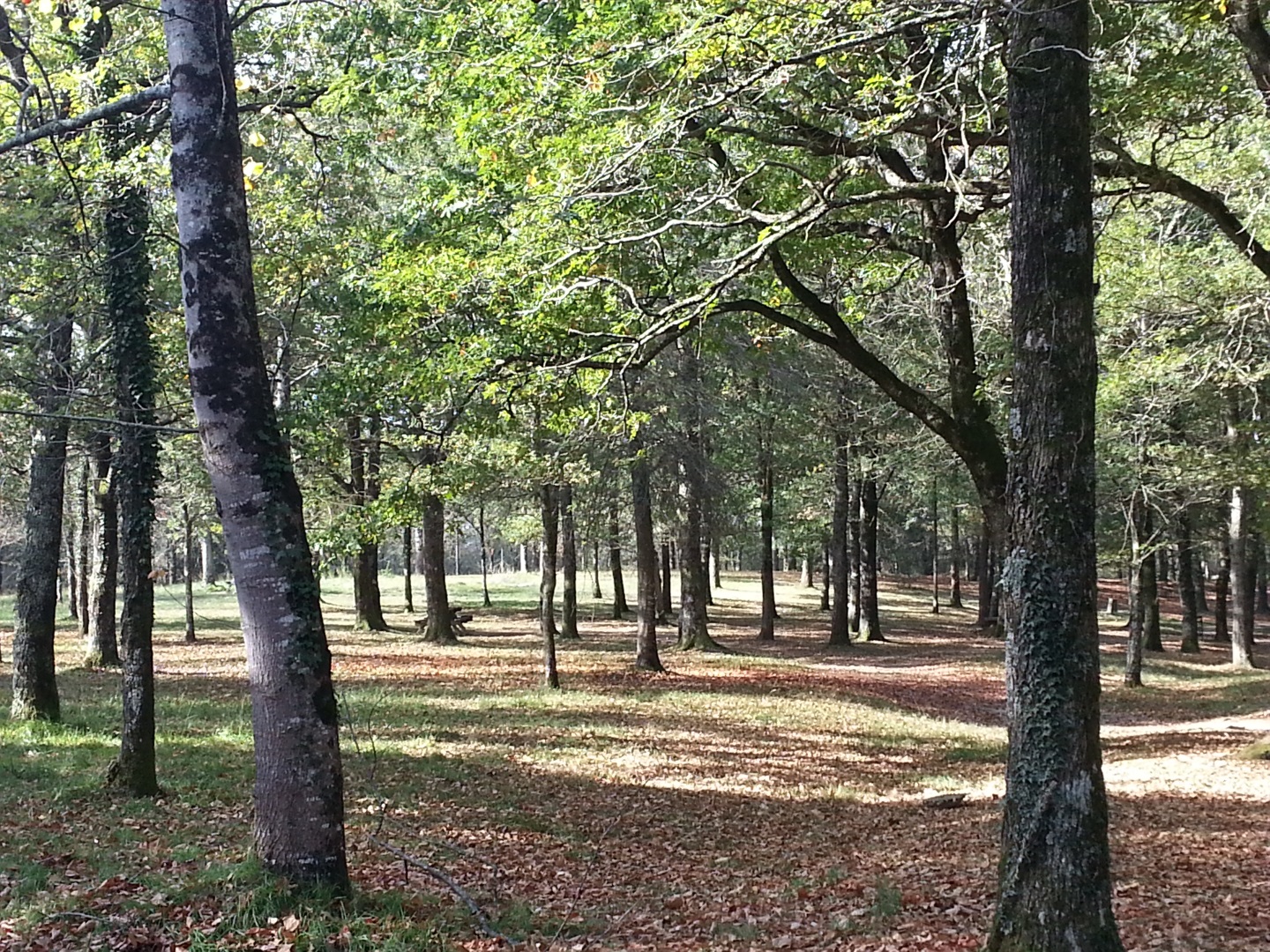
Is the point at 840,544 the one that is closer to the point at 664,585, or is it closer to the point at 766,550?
the point at 766,550

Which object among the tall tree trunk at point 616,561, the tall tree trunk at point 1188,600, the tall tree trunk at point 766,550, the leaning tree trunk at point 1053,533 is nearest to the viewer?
the leaning tree trunk at point 1053,533

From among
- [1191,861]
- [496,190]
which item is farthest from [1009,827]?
[496,190]

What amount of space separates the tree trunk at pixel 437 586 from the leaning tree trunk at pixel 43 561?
39.0 ft

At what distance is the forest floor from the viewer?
546cm

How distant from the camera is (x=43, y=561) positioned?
12.0 meters

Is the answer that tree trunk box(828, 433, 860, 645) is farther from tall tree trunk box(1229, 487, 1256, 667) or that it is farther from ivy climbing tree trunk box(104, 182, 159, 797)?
ivy climbing tree trunk box(104, 182, 159, 797)

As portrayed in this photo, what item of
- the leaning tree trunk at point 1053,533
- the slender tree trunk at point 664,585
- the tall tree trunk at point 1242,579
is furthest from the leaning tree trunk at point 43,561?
the tall tree trunk at point 1242,579

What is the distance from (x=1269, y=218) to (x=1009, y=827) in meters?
11.3

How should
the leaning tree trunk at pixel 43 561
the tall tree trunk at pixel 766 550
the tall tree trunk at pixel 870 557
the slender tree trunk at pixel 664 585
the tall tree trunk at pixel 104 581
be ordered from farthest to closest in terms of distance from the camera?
the slender tree trunk at pixel 664 585 → the tall tree trunk at pixel 870 557 → the tall tree trunk at pixel 766 550 → the tall tree trunk at pixel 104 581 → the leaning tree trunk at pixel 43 561

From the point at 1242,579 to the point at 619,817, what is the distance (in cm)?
2100

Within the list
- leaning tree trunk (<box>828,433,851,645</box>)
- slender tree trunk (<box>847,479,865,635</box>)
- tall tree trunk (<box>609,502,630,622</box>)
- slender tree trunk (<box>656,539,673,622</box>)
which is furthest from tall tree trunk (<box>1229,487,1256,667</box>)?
slender tree trunk (<box>656,539,673,622</box>)

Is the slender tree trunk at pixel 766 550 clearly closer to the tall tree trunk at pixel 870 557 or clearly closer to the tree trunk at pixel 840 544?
the tree trunk at pixel 840 544

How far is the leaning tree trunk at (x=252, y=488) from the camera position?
17.4 ft

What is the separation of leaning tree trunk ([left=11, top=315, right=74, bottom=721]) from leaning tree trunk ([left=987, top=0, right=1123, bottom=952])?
10657 millimetres
